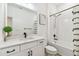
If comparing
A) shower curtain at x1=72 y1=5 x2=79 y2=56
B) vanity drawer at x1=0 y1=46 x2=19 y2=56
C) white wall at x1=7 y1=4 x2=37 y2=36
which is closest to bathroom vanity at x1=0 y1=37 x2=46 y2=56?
vanity drawer at x1=0 y1=46 x2=19 y2=56

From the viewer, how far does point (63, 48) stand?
4.21 ft

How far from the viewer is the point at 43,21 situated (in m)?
1.28

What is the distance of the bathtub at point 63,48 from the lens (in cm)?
124

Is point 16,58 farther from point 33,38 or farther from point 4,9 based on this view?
point 4,9

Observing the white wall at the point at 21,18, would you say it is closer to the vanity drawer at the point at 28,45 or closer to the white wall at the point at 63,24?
the vanity drawer at the point at 28,45

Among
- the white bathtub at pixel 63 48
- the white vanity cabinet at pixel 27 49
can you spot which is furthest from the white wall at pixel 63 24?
the white vanity cabinet at pixel 27 49

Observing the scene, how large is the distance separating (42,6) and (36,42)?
19.6 inches

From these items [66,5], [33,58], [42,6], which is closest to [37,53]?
[33,58]

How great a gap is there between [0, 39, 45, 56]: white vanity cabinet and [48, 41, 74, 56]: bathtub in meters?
0.15

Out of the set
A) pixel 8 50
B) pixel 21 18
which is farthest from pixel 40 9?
pixel 8 50

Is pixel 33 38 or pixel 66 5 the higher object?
pixel 66 5

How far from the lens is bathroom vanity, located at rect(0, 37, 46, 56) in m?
1.06

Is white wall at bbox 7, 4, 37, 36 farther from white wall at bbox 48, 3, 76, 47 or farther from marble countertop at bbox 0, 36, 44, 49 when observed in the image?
white wall at bbox 48, 3, 76, 47

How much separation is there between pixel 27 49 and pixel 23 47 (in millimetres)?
68
